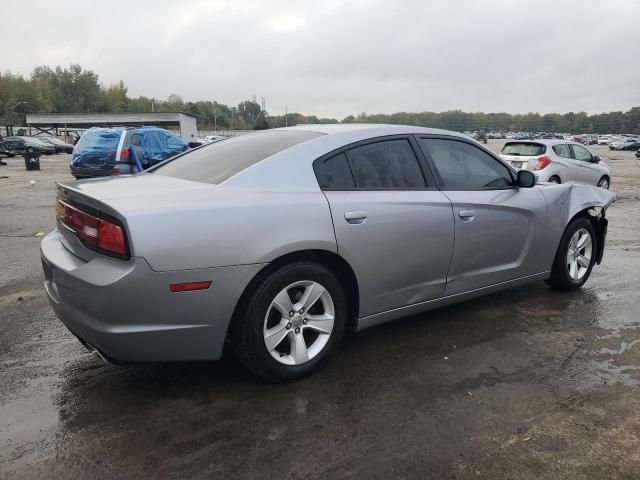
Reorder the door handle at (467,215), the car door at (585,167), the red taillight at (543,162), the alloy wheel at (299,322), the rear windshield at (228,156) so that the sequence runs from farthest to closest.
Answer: the car door at (585,167) < the red taillight at (543,162) < the door handle at (467,215) < the rear windshield at (228,156) < the alloy wheel at (299,322)

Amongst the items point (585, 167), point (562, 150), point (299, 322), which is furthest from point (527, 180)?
point (585, 167)

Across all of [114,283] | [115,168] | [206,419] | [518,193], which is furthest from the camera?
[115,168]

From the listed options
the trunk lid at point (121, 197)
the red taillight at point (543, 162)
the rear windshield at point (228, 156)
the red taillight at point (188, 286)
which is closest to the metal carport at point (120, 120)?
the red taillight at point (543, 162)

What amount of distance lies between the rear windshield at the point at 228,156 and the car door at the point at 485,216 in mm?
1059

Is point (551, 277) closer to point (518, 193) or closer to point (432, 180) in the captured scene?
point (518, 193)

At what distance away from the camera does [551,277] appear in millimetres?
4859

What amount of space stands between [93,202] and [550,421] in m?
2.75

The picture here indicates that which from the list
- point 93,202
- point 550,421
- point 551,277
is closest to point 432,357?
point 550,421

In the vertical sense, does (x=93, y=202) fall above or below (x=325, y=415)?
above

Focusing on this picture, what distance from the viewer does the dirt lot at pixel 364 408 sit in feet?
7.85

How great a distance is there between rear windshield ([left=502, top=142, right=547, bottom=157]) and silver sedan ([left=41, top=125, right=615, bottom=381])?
918cm

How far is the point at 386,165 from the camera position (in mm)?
3566

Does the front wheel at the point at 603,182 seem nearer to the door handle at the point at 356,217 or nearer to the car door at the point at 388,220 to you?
the car door at the point at 388,220

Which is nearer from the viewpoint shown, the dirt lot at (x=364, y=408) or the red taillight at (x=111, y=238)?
the dirt lot at (x=364, y=408)
